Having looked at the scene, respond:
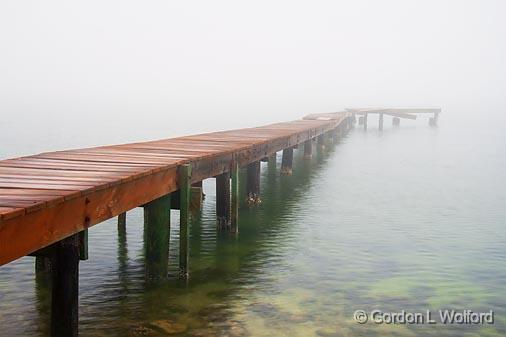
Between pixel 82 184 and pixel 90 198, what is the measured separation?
0.29 metres

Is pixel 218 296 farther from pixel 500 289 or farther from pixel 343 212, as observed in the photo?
pixel 343 212

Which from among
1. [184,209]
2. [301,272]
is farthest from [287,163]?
[184,209]

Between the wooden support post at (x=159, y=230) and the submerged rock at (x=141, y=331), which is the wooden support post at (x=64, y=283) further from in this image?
the wooden support post at (x=159, y=230)

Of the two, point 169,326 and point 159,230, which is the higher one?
point 159,230

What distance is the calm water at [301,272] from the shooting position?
8.09m

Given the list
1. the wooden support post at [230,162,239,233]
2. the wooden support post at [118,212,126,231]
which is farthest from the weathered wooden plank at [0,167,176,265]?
the wooden support post at [118,212,126,231]

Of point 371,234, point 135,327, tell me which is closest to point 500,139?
point 371,234

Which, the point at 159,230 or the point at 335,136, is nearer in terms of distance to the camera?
the point at 159,230

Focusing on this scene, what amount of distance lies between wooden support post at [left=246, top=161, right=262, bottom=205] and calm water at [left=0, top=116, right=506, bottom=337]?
33 cm

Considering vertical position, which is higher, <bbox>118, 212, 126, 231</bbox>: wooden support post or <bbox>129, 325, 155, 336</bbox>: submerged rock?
<bbox>118, 212, 126, 231</bbox>: wooden support post

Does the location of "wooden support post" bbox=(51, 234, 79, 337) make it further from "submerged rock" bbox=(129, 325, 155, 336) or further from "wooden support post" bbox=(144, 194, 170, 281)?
"wooden support post" bbox=(144, 194, 170, 281)

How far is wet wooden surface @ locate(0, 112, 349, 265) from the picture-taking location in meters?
5.41

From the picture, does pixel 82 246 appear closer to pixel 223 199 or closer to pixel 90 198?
pixel 90 198

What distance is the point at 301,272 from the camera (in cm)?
1045
